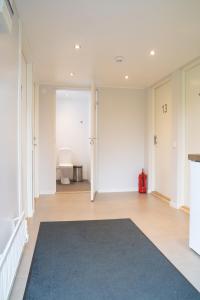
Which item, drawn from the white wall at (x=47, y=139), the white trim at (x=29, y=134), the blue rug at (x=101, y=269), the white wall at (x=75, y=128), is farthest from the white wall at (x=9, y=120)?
the white wall at (x=75, y=128)

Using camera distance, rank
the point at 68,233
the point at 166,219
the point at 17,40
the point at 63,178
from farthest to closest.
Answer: the point at 63,178 → the point at 166,219 → the point at 68,233 → the point at 17,40

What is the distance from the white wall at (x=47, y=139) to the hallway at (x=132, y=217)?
1.28 feet

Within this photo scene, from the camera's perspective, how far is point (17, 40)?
231cm

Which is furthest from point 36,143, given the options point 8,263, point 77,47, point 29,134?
point 8,263

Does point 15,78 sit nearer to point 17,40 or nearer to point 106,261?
point 17,40

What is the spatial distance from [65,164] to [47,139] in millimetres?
1516

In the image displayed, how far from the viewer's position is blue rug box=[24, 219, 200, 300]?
5.46 feet

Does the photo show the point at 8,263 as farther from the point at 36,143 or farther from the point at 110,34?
the point at 36,143

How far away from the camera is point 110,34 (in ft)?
8.90

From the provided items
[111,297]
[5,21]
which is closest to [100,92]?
[5,21]

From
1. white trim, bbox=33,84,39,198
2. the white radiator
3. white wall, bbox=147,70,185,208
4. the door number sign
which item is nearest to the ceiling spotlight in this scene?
white wall, bbox=147,70,185,208

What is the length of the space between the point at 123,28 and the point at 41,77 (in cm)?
237

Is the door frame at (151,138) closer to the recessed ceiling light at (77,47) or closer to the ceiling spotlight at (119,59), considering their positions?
the ceiling spotlight at (119,59)

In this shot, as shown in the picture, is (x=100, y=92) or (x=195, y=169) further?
(x=100, y=92)
